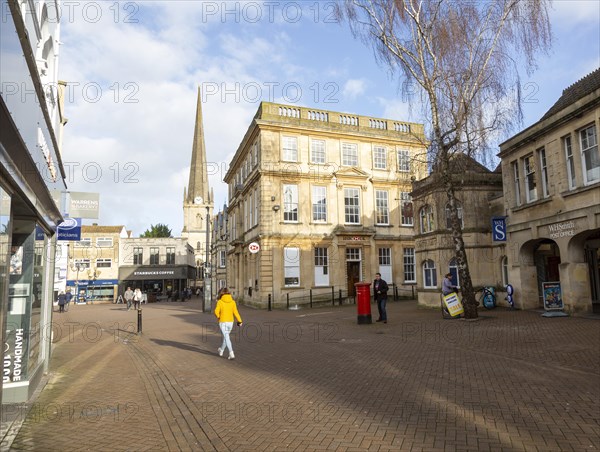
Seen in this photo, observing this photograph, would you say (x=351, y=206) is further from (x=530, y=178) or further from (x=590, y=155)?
(x=590, y=155)

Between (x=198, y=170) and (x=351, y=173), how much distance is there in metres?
66.3

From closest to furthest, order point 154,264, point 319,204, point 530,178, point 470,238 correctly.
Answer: point 530,178 < point 470,238 < point 319,204 < point 154,264

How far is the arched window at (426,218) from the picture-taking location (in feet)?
72.3

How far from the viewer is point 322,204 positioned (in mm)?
29766

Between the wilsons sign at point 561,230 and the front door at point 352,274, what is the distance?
50.3ft

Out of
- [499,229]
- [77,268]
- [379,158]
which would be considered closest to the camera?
[499,229]

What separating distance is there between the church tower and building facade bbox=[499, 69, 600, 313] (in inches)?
2902

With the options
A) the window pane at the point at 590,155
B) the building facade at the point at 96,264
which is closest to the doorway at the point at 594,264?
the window pane at the point at 590,155

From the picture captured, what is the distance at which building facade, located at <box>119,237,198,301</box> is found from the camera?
59.8m

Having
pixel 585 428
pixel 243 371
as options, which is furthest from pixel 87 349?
pixel 585 428

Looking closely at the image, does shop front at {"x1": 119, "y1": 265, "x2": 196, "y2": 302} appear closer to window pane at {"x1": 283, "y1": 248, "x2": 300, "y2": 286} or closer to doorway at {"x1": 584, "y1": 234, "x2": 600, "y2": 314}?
window pane at {"x1": 283, "y1": 248, "x2": 300, "y2": 286}

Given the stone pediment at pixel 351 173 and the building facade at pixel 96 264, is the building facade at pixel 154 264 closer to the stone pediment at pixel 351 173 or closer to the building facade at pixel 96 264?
the building facade at pixel 96 264

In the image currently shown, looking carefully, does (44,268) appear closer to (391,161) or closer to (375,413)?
(375,413)

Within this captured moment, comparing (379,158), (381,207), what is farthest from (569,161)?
(379,158)
